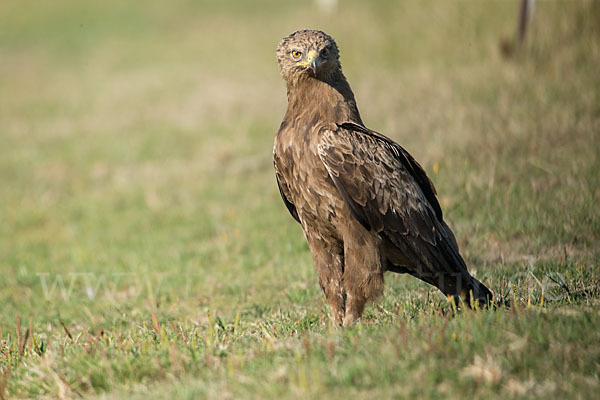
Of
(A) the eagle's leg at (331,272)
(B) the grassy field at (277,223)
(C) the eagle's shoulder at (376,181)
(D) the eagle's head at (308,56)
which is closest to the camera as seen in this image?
(B) the grassy field at (277,223)

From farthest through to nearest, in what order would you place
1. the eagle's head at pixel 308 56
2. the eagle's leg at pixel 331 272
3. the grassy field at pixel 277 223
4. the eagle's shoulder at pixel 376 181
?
the eagle's leg at pixel 331 272
the eagle's head at pixel 308 56
the eagle's shoulder at pixel 376 181
the grassy field at pixel 277 223

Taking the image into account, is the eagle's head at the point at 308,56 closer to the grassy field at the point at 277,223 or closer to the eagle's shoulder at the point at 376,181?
the eagle's shoulder at the point at 376,181

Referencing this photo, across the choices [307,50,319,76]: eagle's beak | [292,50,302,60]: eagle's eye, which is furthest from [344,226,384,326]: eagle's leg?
[292,50,302,60]: eagle's eye

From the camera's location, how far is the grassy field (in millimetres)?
3627

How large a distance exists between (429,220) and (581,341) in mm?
1650

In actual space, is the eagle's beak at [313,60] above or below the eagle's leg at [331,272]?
above

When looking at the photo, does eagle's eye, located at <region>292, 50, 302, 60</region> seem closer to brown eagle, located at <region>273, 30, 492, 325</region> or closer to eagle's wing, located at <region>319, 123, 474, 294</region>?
brown eagle, located at <region>273, 30, 492, 325</region>

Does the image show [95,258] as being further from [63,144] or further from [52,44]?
[52,44]

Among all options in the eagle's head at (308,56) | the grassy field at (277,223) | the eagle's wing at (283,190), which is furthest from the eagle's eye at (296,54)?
the grassy field at (277,223)

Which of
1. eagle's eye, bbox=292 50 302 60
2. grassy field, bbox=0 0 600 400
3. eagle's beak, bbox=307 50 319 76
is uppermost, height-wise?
eagle's eye, bbox=292 50 302 60

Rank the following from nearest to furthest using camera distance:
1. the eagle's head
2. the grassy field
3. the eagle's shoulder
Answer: the grassy field
the eagle's shoulder
the eagle's head

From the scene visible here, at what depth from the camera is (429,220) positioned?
5020 mm

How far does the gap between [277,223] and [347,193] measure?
392cm

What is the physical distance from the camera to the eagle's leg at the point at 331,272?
16.7 ft
